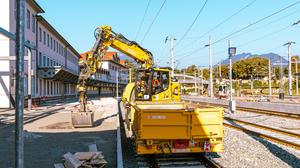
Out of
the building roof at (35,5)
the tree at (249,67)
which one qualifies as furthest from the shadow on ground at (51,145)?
the tree at (249,67)

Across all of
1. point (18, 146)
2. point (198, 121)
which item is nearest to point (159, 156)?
point (198, 121)

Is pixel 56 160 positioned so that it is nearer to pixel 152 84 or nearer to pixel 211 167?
pixel 211 167

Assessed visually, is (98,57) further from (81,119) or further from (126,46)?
(81,119)

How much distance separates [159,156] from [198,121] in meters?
1.74

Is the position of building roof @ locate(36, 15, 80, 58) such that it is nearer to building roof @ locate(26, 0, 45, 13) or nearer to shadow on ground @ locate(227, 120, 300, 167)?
building roof @ locate(26, 0, 45, 13)

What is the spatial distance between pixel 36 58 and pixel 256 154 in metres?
32.1

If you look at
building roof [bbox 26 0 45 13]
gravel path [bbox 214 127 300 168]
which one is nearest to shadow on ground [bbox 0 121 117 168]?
gravel path [bbox 214 127 300 168]

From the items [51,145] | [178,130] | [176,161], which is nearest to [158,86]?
[51,145]

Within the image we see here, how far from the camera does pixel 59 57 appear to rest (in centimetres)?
5612

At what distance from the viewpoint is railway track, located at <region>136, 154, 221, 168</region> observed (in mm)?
8945

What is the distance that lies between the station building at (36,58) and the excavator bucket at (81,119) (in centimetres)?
390

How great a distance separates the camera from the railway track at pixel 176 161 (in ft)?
29.3

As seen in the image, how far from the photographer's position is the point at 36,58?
38.7m

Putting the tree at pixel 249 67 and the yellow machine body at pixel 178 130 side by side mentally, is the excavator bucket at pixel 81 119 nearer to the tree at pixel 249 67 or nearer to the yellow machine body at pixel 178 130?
Result: the yellow machine body at pixel 178 130
